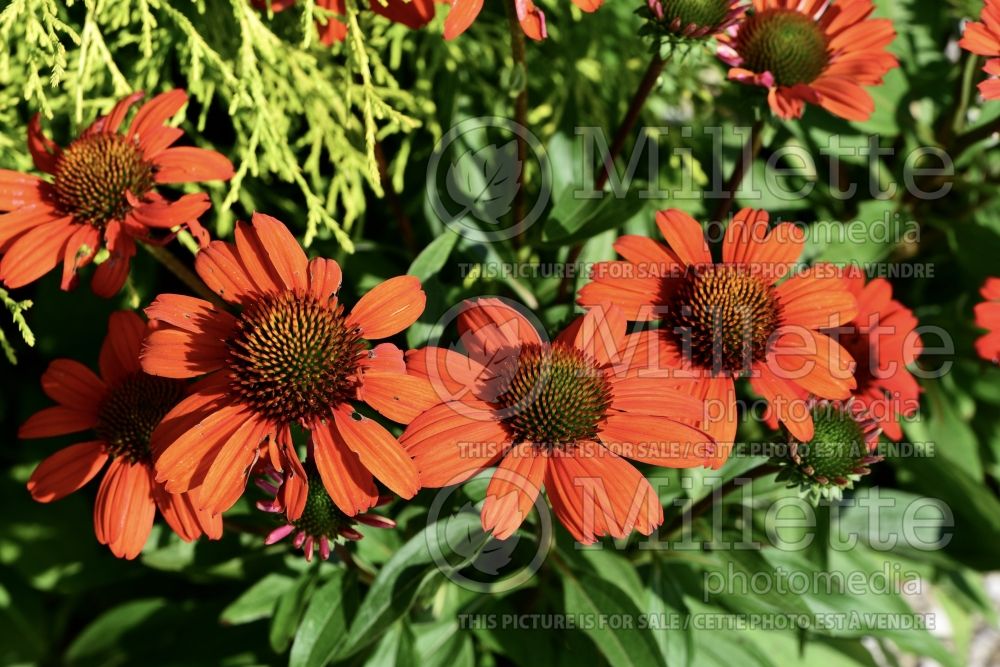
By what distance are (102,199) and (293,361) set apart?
53 centimetres

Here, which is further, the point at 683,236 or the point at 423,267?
the point at 423,267

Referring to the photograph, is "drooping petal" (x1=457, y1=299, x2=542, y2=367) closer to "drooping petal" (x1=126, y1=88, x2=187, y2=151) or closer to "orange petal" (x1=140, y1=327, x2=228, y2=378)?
"orange petal" (x1=140, y1=327, x2=228, y2=378)

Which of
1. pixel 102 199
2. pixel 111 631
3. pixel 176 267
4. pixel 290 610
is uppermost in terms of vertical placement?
pixel 102 199

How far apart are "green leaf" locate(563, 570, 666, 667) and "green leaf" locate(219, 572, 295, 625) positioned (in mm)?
615

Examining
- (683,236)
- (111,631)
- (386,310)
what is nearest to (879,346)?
(683,236)

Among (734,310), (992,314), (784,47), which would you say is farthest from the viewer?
(992,314)

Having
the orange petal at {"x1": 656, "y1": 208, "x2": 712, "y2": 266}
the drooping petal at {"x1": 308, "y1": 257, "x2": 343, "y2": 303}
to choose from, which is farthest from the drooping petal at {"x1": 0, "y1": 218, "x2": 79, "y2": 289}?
the orange petal at {"x1": 656, "y1": 208, "x2": 712, "y2": 266}

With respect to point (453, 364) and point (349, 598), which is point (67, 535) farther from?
point (453, 364)

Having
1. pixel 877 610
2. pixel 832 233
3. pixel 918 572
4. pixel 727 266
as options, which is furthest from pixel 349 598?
pixel 918 572

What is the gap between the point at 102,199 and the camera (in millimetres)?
1463

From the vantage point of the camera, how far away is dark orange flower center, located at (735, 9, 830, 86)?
1.64 m

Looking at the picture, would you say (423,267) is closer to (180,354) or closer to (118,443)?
(180,354)

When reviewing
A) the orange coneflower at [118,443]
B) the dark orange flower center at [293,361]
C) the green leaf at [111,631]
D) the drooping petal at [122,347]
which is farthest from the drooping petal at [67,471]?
the green leaf at [111,631]

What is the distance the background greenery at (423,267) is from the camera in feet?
5.48
